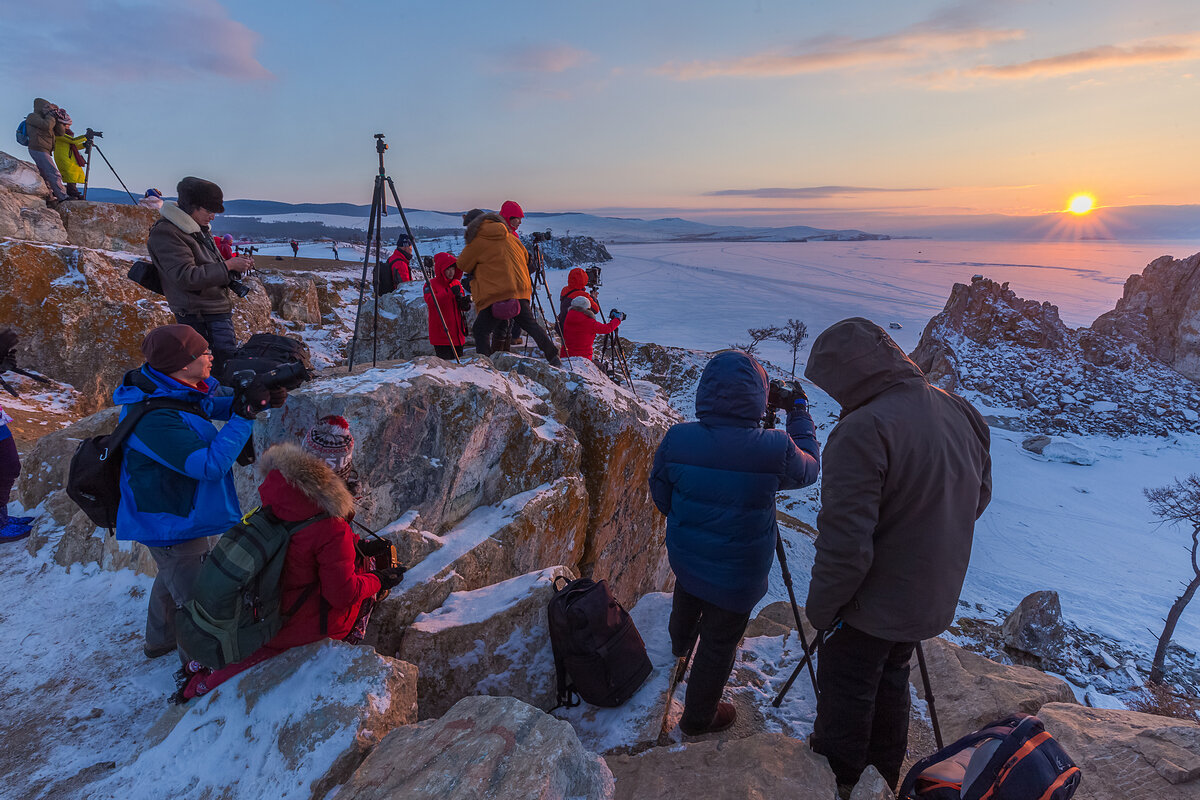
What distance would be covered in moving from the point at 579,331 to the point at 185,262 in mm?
4694

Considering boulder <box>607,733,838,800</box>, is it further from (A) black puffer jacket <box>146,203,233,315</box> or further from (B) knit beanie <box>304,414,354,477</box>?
(A) black puffer jacket <box>146,203,233,315</box>

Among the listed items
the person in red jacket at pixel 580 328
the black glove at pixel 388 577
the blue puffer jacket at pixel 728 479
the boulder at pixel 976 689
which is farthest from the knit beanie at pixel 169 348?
the boulder at pixel 976 689

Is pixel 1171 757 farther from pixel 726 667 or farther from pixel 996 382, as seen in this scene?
pixel 996 382

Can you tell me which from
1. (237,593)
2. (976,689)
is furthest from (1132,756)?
→ (237,593)

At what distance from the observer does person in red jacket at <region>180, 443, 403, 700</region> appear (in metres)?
2.77

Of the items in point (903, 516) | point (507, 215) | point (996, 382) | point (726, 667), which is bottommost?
point (996, 382)

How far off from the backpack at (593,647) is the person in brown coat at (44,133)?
52.7ft

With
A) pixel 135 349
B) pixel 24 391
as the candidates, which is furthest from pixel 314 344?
pixel 24 391

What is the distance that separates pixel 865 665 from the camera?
2838mm

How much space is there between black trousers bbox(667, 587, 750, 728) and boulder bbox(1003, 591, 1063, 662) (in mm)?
18897

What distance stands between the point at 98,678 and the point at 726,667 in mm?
4513

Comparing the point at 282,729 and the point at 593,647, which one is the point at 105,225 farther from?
the point at 593,647

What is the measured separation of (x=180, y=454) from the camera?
127 inches

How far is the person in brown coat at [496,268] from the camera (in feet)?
22.5
